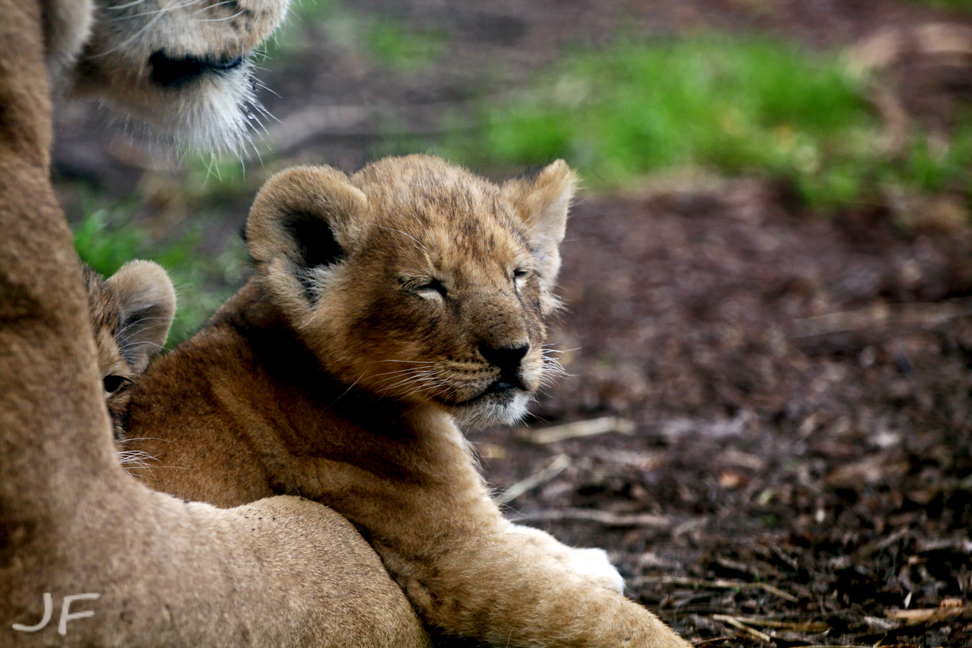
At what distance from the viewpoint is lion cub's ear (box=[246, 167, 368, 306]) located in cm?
377

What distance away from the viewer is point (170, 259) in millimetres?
6324

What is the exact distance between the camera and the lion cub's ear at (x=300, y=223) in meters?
3.77

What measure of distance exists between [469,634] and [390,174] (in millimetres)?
1800

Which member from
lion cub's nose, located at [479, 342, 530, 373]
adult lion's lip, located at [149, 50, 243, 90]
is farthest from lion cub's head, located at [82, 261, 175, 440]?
lion cub's nose, located at [479, 342, 530, 373]

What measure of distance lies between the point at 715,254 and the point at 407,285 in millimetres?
5856

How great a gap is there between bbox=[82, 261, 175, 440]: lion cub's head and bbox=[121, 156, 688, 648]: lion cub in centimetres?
13

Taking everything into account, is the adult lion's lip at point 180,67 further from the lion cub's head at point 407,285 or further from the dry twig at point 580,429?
the dry twig at point 580,429

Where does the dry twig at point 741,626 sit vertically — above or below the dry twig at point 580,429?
above

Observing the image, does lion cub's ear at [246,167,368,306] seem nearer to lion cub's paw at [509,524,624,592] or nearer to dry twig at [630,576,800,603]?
lion cub's paw at [509,524,624,592]

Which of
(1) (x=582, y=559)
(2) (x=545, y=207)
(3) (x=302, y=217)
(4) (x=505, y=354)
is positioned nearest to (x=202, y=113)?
(3) (x=302, y=217)

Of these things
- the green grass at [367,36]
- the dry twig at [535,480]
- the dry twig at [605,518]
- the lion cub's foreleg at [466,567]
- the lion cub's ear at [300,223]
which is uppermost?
the lion cub's ear at [300,223]

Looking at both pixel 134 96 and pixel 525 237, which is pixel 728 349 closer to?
pixel 525 237

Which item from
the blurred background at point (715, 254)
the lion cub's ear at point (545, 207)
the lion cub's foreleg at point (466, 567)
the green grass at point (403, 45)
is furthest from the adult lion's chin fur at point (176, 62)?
the green grass at point (403, 45)

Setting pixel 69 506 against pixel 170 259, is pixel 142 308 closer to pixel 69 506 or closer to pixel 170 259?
pixel 69 506
